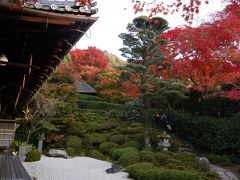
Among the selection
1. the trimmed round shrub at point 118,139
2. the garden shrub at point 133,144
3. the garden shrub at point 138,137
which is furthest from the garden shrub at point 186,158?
the trimmed round shrub at point 118,139

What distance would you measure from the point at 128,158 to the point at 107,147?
4304 mm

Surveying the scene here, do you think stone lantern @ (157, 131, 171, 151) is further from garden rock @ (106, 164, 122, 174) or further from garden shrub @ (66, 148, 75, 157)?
garden shrub @ (66, 148, 75, 157)

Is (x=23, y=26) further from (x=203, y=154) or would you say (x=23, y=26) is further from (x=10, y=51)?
(x=203, y=154)

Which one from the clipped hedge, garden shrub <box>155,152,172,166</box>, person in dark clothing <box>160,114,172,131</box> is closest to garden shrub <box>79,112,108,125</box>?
person in dark clothing <box>160,114,172,131</box>

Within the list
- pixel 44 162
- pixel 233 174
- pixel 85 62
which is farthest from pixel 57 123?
pixel 85 62

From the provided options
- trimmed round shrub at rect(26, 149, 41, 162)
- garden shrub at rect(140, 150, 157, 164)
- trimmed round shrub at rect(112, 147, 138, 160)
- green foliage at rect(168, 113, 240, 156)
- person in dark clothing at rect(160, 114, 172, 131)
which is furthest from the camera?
person in dark clothing at rect(160, 114, 172, 131)

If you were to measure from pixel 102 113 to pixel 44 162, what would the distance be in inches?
501

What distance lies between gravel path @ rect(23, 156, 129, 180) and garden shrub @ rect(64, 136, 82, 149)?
2670 mm

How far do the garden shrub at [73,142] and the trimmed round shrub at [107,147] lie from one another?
1.67 m

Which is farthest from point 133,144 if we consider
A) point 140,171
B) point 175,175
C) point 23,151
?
point 175,175

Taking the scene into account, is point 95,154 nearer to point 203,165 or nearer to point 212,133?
point 212,133

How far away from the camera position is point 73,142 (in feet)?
70.7

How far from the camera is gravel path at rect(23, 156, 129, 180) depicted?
43.4 feet

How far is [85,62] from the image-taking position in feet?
123
